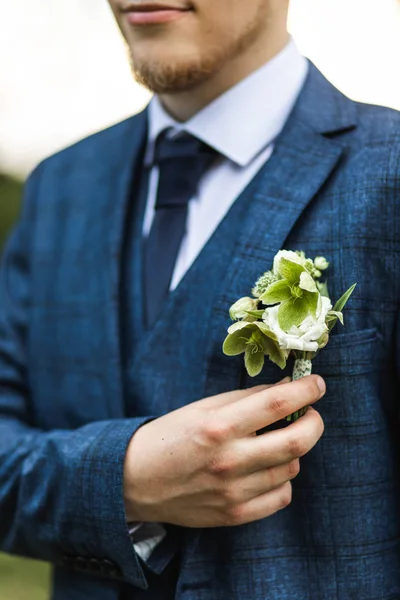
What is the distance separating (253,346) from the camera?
0.87 metres

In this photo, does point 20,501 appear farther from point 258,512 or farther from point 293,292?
point 293,292

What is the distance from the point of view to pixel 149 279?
3.82 ft

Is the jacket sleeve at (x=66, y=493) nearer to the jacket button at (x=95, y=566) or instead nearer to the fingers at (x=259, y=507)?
the jacket button at (x=95, y=566)

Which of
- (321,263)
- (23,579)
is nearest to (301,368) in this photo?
(321,263)

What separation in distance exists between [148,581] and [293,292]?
1.68 feet

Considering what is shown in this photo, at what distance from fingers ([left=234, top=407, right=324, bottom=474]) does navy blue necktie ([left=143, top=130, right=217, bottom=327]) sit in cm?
30

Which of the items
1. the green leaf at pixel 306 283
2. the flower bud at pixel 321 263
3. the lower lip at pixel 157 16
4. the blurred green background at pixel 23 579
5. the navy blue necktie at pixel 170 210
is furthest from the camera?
the blurred green background at pixel 23 579

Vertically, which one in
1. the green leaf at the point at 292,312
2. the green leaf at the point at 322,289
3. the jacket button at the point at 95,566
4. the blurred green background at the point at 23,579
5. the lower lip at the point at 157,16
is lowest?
the blurred green background at the point at 23,579

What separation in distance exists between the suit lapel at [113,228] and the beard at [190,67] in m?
0.20

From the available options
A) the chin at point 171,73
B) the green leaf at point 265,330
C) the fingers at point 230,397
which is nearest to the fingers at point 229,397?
the fingers at point 230,397

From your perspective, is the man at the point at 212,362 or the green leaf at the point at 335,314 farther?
the man at the point at 212,362

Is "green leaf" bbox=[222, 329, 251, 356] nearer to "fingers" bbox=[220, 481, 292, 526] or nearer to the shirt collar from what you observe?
"fingers" bbox=[220, 481, 292, 526]

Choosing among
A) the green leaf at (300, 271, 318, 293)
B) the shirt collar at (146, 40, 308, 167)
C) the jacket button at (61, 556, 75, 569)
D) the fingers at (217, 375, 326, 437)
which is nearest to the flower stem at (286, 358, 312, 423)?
the fingers at (217, 375, 326, 437)

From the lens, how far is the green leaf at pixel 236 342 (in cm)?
86
